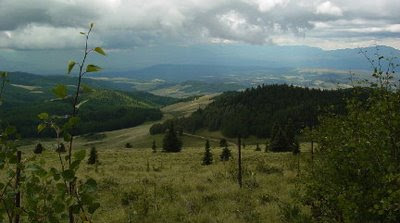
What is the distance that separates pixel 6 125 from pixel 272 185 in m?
15.7

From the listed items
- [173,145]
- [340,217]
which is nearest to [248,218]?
[340,217]

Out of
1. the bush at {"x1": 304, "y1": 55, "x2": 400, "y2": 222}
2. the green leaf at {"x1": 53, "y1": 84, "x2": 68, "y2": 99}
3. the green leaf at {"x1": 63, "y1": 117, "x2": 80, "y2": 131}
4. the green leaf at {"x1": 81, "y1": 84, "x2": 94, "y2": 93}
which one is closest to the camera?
the green leaf at {"x1": 53, "y1": 84, "x2": 68, "y2": 99}

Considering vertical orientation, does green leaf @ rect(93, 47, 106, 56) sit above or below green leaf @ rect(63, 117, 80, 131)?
above

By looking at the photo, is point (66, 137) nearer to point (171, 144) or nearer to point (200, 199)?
point (200, 199)

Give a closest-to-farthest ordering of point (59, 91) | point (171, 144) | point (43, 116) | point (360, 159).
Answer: point (59, 91) < point (43, 116) < point (360, 159) < point (171, 144)

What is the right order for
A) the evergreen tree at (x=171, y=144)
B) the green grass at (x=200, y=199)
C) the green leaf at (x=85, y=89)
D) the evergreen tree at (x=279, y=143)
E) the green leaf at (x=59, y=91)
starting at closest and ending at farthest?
the green leaf at (x=59, y=91) < the green leaf at (x=85, y=89) < the green grass at (x=200, y=199) < the evergreen tree at (x=279, y=143) < the evergreen tree at (x=171, y=144)

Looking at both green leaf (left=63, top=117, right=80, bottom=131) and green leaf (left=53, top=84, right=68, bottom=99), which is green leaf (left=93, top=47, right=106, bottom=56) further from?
green leaf (left=63, top=117, right=80, bottom=131)

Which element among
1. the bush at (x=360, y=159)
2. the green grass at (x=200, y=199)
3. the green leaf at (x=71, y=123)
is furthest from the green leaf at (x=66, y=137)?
the green grass at (x=200, y=199)

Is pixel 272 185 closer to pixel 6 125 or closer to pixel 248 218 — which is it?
pixel 248 218

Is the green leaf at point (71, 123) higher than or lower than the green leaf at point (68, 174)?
higher

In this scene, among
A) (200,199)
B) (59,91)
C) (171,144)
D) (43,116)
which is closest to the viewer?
(59,91)

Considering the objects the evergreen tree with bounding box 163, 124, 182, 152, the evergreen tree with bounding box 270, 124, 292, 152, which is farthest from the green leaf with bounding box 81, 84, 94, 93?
the evergreen tree with bounding box 163, 124, 182, 152

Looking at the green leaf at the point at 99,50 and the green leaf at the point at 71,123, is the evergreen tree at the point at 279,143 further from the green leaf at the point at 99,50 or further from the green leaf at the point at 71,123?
the green leaf at the point at 71,123

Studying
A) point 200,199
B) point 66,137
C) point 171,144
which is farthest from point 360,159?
point 171,144
